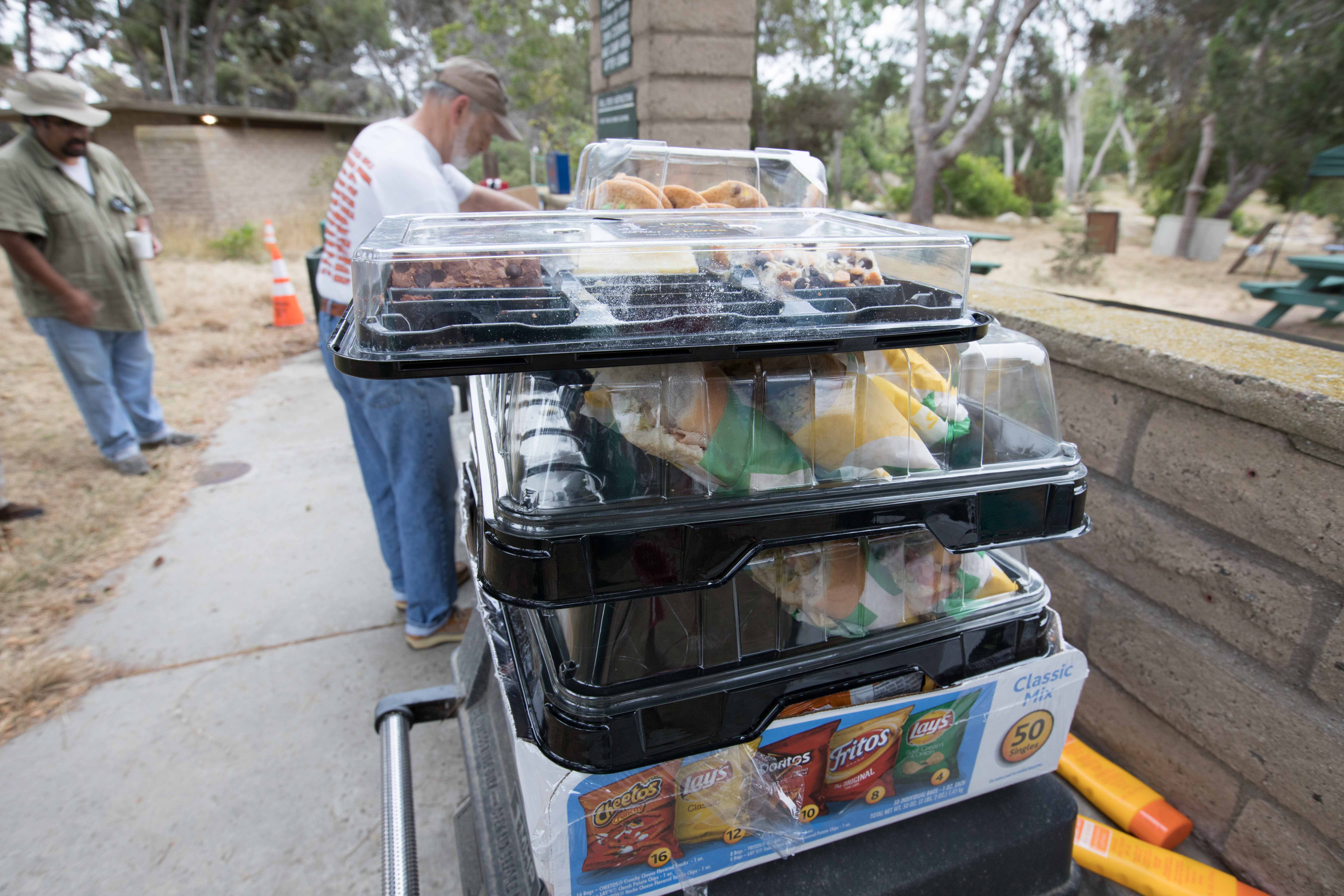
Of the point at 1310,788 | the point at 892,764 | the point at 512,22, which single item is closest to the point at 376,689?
the point at 892,764

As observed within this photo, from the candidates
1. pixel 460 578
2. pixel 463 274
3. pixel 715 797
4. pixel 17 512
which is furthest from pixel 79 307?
pixel 715 797

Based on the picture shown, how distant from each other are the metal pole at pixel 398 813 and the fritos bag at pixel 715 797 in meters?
0.49

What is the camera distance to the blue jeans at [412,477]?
7.72 feet

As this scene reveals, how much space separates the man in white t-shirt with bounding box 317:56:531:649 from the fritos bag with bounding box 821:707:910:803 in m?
1.65

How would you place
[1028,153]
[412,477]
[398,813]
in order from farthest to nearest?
[1028,153]
[412,477]
[398,813]

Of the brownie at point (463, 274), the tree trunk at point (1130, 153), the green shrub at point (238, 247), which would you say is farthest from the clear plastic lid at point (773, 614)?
the tree trunk at point (1130, 153)

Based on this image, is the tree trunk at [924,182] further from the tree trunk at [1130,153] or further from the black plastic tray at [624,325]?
the black plastic tray at [624,325]

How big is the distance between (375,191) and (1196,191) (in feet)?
55.4

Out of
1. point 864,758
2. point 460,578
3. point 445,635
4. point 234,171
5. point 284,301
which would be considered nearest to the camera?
point 864,758

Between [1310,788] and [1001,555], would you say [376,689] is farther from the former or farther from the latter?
[1310,788]

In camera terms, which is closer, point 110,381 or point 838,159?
point 110,381

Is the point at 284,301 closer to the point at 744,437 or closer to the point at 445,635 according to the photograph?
the point at 445,635

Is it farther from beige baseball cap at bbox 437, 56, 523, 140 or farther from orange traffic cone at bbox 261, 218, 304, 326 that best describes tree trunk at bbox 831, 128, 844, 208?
beige baseball cap at bbox 437, 56, 523, 140

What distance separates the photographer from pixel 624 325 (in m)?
0.78
